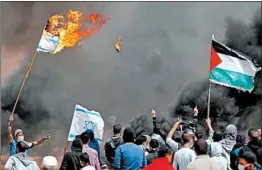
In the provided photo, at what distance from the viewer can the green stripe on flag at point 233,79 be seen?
10258mm

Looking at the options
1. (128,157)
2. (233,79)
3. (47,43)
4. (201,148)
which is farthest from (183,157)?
(47,43)

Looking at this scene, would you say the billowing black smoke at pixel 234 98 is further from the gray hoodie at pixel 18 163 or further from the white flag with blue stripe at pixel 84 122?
the gray hoodie at pixel 18 163

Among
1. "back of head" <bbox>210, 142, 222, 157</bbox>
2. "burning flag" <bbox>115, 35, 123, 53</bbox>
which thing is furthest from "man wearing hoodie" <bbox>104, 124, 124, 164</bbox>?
"burning flag" <bbox>115, 35, 123, 53</bbox>

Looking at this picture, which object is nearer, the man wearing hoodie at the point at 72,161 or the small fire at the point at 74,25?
the man wearing hoodie at the point at 72,161

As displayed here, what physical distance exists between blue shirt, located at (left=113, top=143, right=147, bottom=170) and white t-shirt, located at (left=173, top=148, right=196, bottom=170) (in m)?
0.44

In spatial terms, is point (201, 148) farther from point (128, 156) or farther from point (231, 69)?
point (231, 69)

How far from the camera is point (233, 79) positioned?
34.0 ft

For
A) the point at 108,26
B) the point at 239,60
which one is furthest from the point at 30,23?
the point at 239,60

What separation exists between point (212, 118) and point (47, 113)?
3.23m

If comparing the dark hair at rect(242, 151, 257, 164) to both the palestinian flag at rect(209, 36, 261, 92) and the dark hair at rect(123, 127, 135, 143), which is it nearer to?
the dark hair at rect(123, 127, 135, 143)

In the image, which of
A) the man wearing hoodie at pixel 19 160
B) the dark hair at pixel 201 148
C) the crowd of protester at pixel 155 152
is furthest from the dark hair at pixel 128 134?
the dark hair at pixel 201 148

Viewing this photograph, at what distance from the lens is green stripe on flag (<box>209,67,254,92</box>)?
10.3 m

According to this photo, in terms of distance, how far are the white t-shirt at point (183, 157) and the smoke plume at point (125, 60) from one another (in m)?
5.19

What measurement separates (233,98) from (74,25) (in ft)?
11.4
